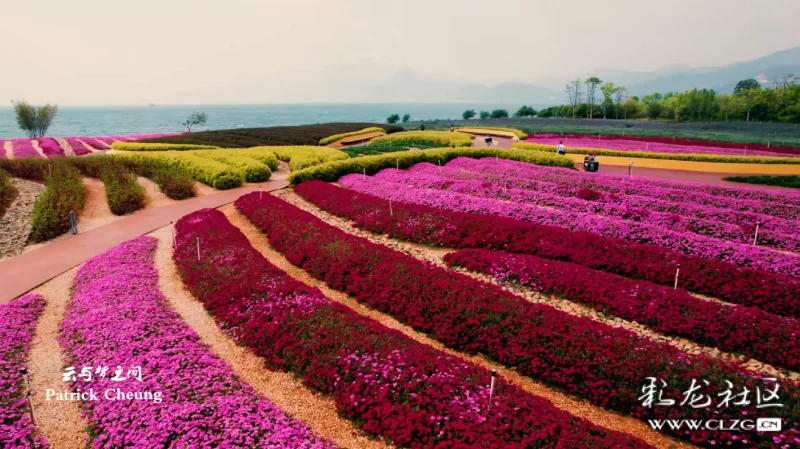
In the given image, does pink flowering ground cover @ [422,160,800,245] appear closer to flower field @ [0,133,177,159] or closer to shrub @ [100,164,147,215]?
shrub @ [100,164,147,215]

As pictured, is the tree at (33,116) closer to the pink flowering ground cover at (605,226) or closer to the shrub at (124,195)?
the shrub at (124,195)

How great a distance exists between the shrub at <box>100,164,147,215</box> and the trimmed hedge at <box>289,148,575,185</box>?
7429 millimetres

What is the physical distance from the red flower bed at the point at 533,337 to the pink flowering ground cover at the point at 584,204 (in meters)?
8.95

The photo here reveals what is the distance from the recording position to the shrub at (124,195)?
21000 mm

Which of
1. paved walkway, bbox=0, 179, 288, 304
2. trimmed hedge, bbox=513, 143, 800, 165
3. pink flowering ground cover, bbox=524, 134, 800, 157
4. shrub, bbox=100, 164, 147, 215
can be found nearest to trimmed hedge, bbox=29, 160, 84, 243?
paved walkway, bbox=0, 179, 288, 304

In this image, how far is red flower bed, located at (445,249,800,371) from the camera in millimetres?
9344

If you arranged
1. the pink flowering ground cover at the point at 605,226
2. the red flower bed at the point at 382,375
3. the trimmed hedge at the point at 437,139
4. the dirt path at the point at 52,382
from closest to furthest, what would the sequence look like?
the red flower bed at the point at 382,375
the dirt path at the point at 52,382
the pink flowering ground cover at the point at 605,226
the trimmed hedge at the point at 437,139

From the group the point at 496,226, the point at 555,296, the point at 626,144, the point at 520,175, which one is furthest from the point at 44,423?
the point at 626,144

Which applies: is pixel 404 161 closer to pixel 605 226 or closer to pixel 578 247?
pixel 605 226

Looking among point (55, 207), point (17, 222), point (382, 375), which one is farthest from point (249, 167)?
point (382, 375)

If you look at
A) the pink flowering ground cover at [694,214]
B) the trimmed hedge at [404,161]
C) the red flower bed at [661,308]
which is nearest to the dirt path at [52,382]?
the red flower bed at [661,308]

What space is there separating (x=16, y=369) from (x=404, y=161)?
2335 centimetres

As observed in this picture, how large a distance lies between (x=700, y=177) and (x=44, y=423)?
33045 mm

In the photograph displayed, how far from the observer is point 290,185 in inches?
1033
